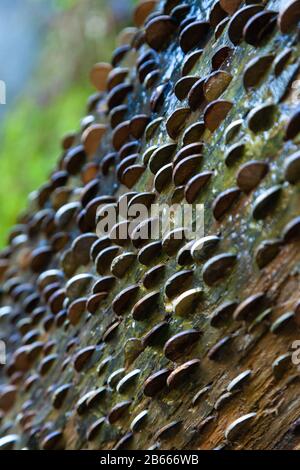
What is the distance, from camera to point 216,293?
2.74 ft

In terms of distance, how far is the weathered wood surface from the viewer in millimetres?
761

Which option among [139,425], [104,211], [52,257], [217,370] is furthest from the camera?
[52,257]

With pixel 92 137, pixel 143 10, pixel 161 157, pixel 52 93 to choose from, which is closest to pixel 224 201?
pixel 161 157

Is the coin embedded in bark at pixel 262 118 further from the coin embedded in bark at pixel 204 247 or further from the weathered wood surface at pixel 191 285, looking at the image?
the coin embedded in bark at pixel 204 247

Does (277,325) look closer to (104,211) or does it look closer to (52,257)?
(104,211)

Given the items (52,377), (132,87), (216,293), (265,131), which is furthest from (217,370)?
(132,87)

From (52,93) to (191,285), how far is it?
258 cm

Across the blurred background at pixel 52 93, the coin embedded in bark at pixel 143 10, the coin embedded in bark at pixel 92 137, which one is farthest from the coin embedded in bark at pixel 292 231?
the blurred background at pixel 52 93

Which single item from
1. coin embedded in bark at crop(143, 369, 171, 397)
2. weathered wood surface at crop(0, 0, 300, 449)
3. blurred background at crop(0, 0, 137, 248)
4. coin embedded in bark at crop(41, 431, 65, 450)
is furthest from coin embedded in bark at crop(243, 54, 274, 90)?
blurred background at crop(0, 0, 137, 248)

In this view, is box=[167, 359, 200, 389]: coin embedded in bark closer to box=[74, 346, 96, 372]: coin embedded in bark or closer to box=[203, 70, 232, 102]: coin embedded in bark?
box=[74, 346, 96, 372]: coin embedded in bark

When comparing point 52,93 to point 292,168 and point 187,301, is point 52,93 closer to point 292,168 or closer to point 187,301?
point 187,301

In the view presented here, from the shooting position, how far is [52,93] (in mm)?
3238

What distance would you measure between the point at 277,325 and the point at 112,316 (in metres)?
0.34

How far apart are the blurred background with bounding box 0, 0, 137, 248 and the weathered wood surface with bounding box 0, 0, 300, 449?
1.57 metres
